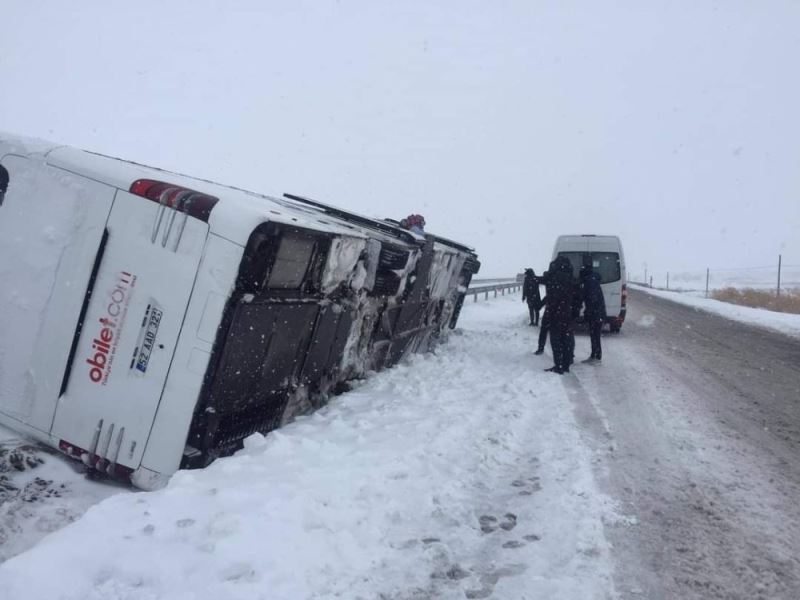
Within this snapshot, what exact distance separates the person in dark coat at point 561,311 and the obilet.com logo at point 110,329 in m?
6.16

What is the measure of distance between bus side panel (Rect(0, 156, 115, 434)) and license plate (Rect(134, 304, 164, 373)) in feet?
1.67

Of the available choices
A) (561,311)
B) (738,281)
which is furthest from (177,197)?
(738,281)

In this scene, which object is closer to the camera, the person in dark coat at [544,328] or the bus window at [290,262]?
the bus window at [290,262]

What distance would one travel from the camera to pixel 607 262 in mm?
14359

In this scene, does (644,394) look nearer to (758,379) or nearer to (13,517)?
(758,379)

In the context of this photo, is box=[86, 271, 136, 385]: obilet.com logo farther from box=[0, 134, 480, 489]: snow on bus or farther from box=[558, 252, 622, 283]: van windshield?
box=[558, 252, 622, 283]: van windshield

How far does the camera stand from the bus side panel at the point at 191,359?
3.72 m

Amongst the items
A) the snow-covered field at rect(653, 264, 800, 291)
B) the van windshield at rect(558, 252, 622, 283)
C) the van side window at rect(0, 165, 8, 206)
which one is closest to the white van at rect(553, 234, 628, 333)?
the van windshield at rect(558, 252, 622, 283)

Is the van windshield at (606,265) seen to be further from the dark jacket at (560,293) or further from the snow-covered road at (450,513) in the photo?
the snow-covered road at (450,513)

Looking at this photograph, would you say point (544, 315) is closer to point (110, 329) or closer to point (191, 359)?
point (191, 359)

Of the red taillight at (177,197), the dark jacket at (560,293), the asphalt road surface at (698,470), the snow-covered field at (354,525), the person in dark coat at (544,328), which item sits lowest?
the snow-covered field at (354,525)

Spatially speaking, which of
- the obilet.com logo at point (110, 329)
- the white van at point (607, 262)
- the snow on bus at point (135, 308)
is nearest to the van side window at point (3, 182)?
the snow on bus at point (135, 308)

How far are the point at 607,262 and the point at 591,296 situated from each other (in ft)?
16.3

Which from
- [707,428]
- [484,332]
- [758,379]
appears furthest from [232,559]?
[484,332]
